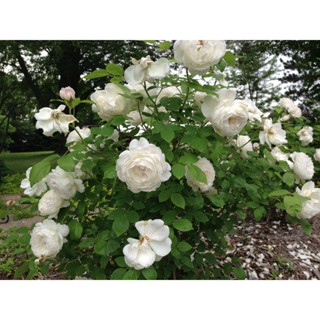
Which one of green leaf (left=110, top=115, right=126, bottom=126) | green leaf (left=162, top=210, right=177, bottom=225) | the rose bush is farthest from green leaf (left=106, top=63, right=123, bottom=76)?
green leaf (left=162, top=210, right=177, bottom=225)

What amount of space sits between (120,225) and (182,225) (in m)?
0.18

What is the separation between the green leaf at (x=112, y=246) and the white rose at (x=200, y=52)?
55 cm

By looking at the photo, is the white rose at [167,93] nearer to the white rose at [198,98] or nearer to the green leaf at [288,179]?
the white rose at [198,98]

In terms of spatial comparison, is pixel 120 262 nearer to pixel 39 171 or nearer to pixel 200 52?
pixel 39 171

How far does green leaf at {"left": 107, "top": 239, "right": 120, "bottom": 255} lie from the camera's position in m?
1.04

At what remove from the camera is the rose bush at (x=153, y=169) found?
0.93 m

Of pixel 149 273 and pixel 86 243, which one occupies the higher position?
pixel 149 273

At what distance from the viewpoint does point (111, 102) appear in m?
1.09

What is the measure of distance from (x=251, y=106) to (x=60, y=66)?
799 centimetres

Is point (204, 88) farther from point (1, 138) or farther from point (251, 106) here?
point (1, 138)

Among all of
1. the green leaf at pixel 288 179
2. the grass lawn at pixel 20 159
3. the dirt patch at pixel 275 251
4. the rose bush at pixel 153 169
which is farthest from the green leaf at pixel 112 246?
the grass lawn at pixel 20 159

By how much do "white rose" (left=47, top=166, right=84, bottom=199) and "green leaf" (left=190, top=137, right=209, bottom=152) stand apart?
1.33 feet

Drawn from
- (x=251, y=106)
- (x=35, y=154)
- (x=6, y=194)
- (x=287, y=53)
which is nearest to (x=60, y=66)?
(x=35, y=154)

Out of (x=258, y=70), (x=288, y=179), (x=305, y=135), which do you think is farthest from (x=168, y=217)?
(x=258, y=70)
